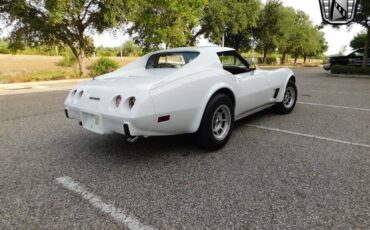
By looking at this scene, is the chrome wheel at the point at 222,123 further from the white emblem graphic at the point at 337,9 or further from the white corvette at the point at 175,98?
the white emblem graphic at the point at 337,9

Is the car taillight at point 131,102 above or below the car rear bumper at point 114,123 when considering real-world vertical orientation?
above

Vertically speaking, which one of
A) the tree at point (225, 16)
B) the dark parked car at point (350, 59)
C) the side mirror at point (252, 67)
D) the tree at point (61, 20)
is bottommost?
the side mirror at point (252, 67)

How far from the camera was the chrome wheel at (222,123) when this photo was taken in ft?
Answer: 12.3

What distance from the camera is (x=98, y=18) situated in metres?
16.4

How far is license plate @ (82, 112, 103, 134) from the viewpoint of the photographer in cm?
320

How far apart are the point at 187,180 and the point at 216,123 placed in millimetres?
1114

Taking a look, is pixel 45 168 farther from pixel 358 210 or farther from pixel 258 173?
pixel 358 210

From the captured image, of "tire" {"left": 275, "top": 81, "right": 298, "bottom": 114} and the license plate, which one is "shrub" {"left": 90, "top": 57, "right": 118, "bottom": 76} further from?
the license plate

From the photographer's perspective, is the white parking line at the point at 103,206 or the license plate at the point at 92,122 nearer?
the white parking line at the point at 103,206

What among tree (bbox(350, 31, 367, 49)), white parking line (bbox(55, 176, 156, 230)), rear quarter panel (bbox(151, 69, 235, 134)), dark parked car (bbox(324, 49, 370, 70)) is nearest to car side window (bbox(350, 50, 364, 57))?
dark parked car (bbox(324, 49, 370, 70))

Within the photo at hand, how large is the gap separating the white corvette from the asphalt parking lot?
1.45ft

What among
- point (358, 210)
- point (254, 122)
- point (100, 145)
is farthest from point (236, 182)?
point (254, 122)

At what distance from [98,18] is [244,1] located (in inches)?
681

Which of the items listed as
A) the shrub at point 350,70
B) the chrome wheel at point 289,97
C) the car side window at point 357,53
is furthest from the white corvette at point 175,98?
the car side window at point 357,53
